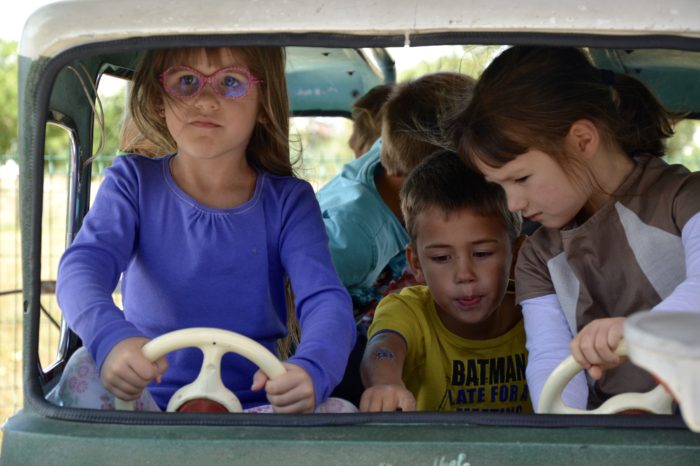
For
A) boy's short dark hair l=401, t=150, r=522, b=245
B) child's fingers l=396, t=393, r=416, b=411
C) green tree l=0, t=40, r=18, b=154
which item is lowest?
child's fingers l=396, t=393, r=416, b=411

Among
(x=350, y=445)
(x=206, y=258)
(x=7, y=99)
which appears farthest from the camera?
(x=7, y=99)

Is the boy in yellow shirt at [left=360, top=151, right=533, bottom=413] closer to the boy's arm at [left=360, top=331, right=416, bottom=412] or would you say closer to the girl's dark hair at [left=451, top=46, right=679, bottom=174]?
the boy's arm at [left=360, top=331, right=416, bottom=412]

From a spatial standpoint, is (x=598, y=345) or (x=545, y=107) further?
(x=545, y=107)

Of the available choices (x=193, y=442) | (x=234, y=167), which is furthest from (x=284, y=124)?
(x=193, y=442)

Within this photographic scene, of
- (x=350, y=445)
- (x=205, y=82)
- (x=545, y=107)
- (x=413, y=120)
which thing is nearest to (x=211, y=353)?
(x=350, y=445)

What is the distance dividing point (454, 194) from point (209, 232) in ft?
2.47

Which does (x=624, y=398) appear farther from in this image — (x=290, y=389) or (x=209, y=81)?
(x=209, y=81)

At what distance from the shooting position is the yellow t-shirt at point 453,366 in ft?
9.16

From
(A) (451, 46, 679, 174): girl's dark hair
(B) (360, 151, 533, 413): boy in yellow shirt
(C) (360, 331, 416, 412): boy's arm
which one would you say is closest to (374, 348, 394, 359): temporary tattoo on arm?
(C) (360, 331, 416, 412): boy's arm

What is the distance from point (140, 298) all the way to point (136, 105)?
19.4 inches

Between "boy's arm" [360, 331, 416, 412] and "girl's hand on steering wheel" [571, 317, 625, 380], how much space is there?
→ 58cm

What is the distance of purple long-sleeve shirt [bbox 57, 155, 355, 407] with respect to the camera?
2340 millimetres

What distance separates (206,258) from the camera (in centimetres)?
241

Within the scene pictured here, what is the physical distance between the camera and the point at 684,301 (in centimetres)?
190
